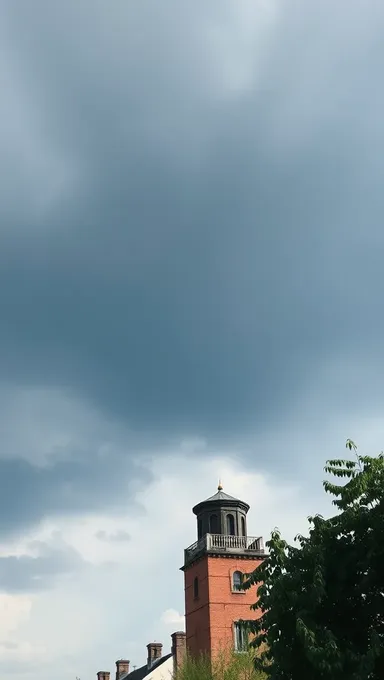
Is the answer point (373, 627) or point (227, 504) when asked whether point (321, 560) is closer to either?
point (373, 627)

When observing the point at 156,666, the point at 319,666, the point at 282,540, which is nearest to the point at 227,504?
the point at 156,666

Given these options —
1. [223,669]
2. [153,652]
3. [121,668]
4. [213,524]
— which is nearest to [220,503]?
[213,524]

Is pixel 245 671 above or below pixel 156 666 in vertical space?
below

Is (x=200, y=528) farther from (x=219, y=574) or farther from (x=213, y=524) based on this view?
(x=219, y=574)

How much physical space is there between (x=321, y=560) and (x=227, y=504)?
27.2 m

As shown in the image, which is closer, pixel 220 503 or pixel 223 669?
pixel 223 669

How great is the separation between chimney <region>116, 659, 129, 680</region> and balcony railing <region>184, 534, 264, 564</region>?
30.3 metres

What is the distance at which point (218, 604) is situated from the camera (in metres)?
40.3

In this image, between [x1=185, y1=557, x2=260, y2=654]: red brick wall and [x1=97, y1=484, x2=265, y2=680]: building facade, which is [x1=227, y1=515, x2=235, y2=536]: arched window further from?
[x1=185, y1=557, x2=260, y2=654]: red brick wall

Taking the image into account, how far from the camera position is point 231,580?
40844 millimetres

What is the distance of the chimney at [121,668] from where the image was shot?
66188 millimetres

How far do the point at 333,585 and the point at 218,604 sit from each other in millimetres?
26308

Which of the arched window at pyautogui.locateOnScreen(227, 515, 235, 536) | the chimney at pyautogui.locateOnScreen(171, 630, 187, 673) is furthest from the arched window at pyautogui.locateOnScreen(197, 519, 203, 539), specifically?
the chimney at pyautogui.locateOnScreen(171, 630, 187, 673)

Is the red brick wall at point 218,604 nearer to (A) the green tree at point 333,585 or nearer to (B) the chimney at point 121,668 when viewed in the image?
(A) the green tree at point 333,585
